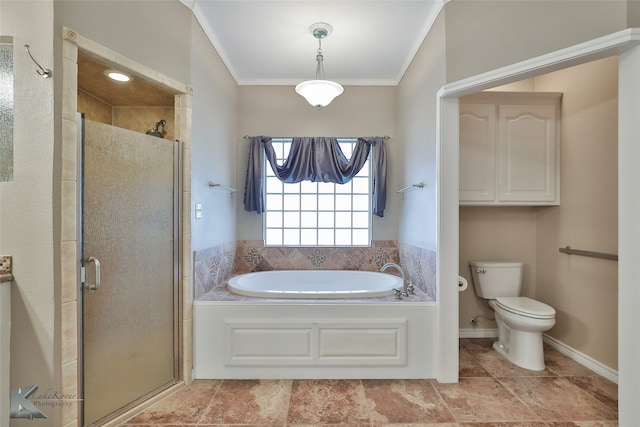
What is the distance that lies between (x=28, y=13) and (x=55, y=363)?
65.9 inches

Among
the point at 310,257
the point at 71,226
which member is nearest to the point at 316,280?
the point at 310,257

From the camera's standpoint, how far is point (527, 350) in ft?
7.66

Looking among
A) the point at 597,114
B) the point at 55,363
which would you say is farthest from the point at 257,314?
the point at 597,114

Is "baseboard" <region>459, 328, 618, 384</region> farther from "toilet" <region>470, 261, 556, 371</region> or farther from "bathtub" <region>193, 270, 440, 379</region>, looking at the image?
"bathtub" <region>193, 270, 440, 379</region>

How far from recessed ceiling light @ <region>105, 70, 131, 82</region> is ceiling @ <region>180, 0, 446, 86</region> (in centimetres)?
67

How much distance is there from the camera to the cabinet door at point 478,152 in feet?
8.62

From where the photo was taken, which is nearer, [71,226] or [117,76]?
[71,226]

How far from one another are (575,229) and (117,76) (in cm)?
360

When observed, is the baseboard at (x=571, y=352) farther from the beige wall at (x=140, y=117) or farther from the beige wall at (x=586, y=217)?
the beige wall at (x=140, y=117)

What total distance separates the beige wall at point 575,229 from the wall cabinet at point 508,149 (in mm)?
124

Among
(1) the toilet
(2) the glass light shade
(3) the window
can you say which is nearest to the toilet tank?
(1) the toilet

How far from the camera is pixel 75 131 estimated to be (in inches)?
58.2

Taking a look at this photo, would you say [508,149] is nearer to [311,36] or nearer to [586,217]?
[586,217]

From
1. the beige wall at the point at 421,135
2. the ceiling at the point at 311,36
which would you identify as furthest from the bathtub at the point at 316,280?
Result: the ceiling at the point at 311,36
